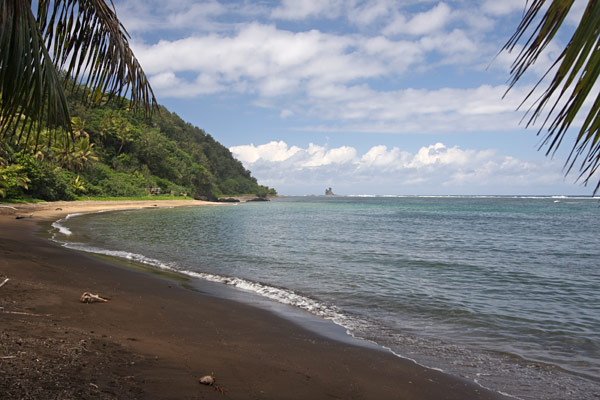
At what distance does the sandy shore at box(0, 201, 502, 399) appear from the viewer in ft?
13.5

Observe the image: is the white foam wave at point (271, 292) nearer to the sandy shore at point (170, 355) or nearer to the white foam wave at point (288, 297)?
the white foam wave at point (288, 297)

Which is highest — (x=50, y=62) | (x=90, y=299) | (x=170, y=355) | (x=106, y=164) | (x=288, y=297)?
(x=106, y=164)

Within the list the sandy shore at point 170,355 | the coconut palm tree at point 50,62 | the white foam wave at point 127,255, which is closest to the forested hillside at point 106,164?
the coconut palm tree at point 50,62

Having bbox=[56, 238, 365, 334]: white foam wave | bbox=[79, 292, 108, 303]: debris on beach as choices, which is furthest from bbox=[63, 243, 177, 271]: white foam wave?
bbox=[79, 292, 108, 303]: debris on beach

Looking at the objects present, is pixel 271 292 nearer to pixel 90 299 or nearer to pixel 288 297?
pixel 288 297

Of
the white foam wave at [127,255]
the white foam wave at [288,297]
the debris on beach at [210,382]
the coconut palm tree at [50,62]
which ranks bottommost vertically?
the white foam wave at [288,297]

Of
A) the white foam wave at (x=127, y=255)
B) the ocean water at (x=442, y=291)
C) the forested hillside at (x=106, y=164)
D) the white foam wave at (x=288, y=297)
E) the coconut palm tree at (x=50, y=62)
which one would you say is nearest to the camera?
the coconut palm tree at (x=50, y=62)

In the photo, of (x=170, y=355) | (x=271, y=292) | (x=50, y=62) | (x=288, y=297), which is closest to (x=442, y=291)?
(x=288, y=297)

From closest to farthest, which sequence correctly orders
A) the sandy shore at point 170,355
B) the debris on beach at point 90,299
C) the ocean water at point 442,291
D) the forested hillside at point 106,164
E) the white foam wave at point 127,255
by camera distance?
1. the sandy shore at point 170,355
2. the ocean water at point 442,291
3. the debris on beach at point 90,299
4. the white foam wave at point 127,255
5. the forested hillside at point 106,164

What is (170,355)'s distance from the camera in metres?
5.33

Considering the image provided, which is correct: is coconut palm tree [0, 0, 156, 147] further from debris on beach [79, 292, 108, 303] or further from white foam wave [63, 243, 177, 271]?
white foam wave [63, 243, 177, 271]

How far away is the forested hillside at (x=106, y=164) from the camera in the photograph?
120ft

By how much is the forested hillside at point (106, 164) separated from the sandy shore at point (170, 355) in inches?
119

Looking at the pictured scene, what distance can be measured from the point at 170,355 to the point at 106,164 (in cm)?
8249
